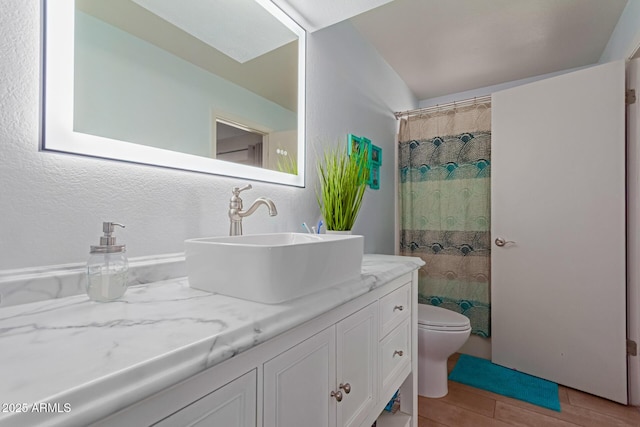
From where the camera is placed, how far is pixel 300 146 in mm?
1380

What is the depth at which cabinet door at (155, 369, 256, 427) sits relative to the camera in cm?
40

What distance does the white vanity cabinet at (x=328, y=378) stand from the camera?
56 centimetres

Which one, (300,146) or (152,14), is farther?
(300,146)

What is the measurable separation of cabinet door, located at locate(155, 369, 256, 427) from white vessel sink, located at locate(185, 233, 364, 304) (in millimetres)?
155

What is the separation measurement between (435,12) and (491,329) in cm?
211

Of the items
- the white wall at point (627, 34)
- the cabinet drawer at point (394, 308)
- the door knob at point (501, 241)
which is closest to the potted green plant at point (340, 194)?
the cabinet drawer at point (394, 308)

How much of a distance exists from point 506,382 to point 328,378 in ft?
5.75

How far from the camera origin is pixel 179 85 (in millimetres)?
933

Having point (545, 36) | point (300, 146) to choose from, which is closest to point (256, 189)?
point (300, 146)

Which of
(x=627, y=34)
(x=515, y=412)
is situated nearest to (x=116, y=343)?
(x=515, y=412)

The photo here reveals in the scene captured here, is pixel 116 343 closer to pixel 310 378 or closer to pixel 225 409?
pixel 225 409

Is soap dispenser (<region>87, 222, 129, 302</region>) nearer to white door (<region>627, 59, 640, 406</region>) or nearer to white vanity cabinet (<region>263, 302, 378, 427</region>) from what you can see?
white vanity cabinet (<region>263, 302, 378, 427</region>)

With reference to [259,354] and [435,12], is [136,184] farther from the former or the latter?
[435,12]

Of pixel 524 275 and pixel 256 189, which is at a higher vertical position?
pixel 256 189
